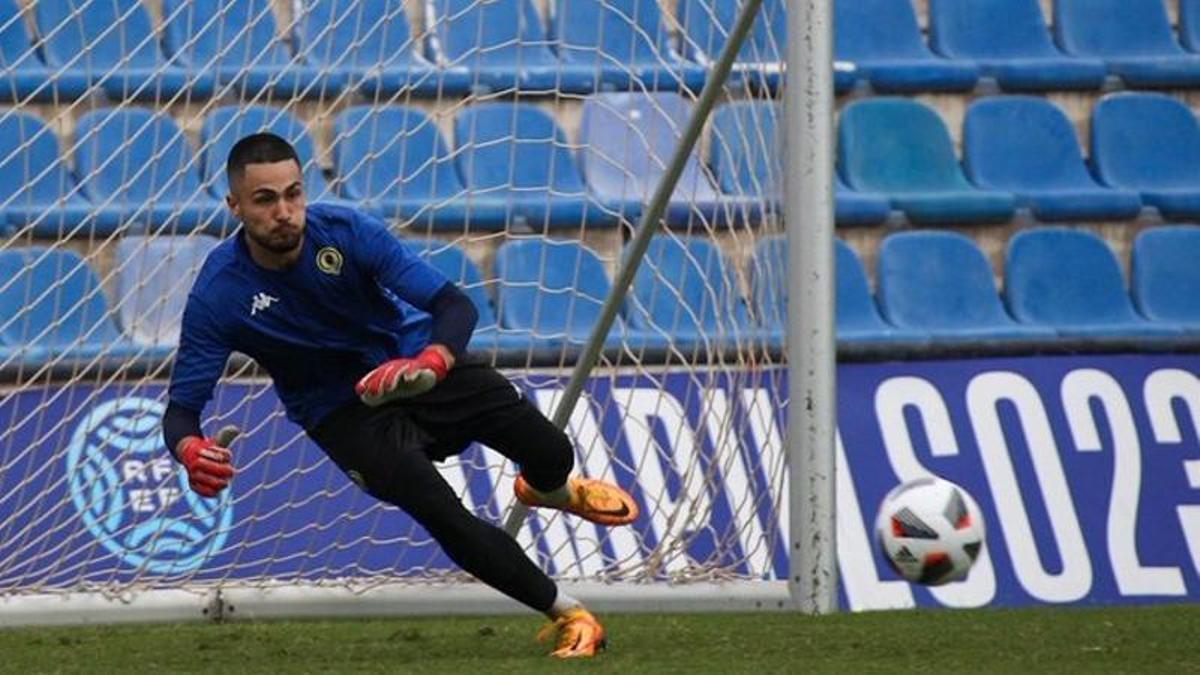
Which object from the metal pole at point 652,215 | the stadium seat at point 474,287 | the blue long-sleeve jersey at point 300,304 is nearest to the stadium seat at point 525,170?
the stadium seat at point 474,287

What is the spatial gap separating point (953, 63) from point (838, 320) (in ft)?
4.03

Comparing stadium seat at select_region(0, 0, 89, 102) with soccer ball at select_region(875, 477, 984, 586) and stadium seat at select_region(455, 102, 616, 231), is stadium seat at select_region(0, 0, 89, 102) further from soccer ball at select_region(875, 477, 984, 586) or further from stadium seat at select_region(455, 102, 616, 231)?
soccer ball at select_region(875, 477, 984, 586)

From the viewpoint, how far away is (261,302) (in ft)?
17.0

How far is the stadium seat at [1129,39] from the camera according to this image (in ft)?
28.9

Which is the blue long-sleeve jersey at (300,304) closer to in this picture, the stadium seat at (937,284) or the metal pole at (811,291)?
the metal pole at (811,291)

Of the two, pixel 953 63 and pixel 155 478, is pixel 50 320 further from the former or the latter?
pixel 953 63

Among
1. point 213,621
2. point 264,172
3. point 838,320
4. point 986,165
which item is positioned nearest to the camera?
point 264,172

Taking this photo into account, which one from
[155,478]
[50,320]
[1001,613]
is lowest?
[1001,613]

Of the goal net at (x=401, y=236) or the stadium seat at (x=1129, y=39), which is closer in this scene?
the goal net at (x=401, y=236)

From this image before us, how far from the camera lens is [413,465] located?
5.10 m

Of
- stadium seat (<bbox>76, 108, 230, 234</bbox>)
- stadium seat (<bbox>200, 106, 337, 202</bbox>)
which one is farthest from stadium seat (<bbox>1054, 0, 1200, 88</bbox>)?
stadium seat (<bbox>76, 108, 230, 234</bbox>)

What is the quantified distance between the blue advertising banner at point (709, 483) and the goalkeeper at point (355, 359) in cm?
115

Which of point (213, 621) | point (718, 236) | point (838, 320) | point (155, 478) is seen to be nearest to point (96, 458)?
point (155, 478)

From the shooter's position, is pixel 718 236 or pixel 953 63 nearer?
pixel 718 236
